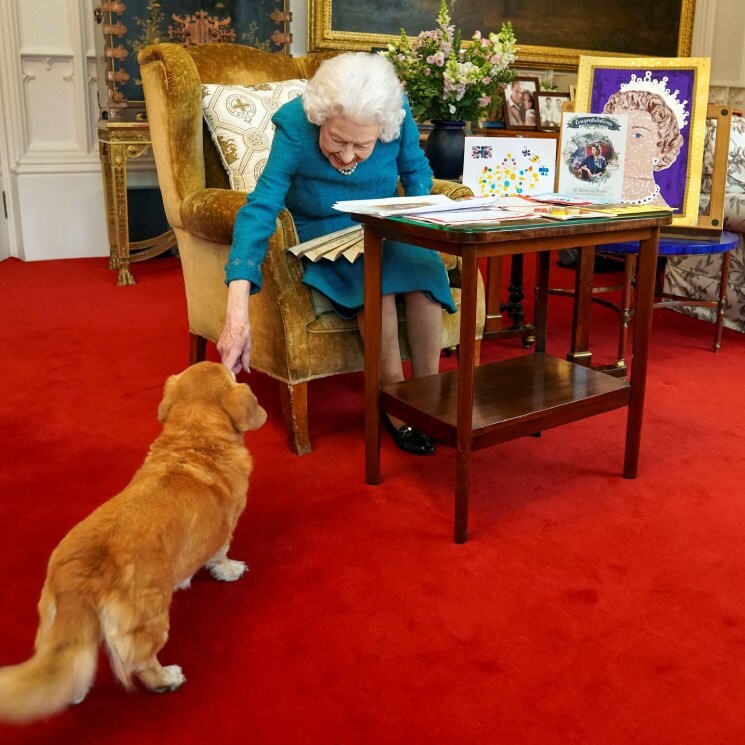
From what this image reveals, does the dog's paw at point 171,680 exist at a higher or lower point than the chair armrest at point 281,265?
lower

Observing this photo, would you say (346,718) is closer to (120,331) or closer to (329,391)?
(329,391)

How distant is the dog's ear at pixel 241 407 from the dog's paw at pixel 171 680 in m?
0.46

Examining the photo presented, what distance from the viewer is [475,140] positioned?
2.46 metres

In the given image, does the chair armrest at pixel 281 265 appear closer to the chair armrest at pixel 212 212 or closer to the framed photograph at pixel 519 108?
the chair armrest at pixel 212 212

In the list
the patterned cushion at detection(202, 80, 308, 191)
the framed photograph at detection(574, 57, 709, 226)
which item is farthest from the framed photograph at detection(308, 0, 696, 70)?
the patterned cushion at detection(202, 80, 308, 191)

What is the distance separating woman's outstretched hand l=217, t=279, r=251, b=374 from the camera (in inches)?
81.7

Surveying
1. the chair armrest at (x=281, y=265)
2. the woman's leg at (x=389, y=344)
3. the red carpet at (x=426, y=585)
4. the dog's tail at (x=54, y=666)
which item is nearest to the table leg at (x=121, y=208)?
the red carpet at (x=426, y=585)

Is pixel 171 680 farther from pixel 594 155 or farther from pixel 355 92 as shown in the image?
pixel 594 155

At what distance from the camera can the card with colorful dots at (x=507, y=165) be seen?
2457 millimetres

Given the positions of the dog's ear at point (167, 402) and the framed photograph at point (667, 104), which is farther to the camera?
the framed photograph at point (667, 104)

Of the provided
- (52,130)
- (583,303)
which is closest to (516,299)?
(583,303)

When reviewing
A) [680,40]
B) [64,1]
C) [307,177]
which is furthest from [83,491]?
[680,40]

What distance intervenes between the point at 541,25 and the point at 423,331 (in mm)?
4432

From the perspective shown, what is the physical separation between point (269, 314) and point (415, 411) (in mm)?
594
